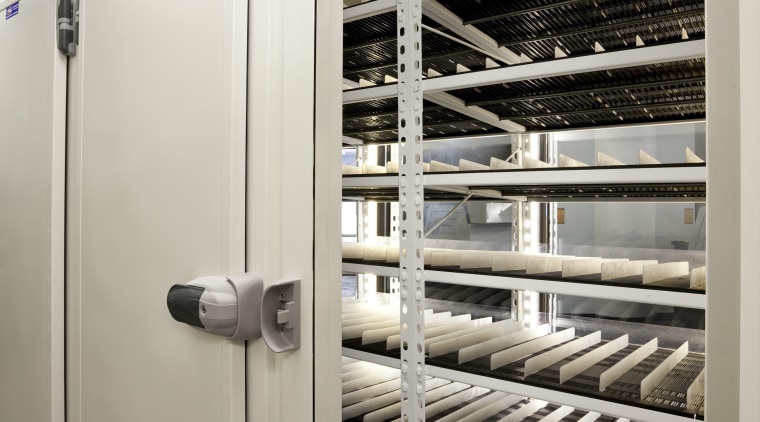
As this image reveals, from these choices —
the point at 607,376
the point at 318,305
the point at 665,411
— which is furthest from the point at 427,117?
the point at 318,305

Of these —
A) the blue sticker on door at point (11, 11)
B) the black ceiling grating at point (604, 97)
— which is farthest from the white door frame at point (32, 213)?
the black ceiling grating at point (604, 97)

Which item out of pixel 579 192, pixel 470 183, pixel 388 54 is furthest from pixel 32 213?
pixel 579 192

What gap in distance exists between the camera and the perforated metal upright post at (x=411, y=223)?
134 cm

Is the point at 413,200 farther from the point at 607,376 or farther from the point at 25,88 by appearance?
the point at 25,88

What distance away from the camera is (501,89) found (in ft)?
5.36

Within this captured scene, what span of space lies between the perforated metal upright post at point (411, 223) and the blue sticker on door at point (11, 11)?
880 mm

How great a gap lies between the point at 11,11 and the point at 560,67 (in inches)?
49.6

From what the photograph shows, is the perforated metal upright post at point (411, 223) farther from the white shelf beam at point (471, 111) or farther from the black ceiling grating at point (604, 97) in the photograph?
the black ceiling grating at point (604, 97)

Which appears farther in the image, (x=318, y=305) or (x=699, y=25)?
(x=699, y=25)

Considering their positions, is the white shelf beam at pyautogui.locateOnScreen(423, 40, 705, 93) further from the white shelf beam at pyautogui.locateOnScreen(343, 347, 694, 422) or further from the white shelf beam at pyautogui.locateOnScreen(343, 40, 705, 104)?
the white shelf beam at pyautogui.locateOnScreen(343, 347, 694, 422)

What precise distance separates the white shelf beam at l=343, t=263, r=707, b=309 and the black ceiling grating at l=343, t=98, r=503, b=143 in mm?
621

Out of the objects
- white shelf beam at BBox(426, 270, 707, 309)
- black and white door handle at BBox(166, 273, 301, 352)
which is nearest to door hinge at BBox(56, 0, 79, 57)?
black and white door handle at BBox(166, 273, 301, 352)

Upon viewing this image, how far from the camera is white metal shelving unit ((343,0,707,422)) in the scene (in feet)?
3.68

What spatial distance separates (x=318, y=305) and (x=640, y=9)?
118 centimetres
